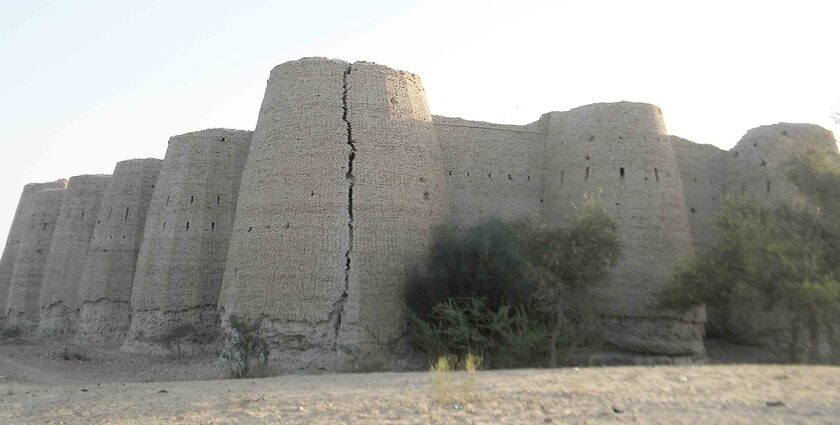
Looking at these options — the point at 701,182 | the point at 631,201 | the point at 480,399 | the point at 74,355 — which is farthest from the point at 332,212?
the point at 701,182

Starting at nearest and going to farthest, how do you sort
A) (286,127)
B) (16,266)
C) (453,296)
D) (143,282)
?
(453,296), (286,127), (143,282), (16,266)

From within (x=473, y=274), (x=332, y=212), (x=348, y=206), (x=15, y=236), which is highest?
Result: (x=15, y=236)

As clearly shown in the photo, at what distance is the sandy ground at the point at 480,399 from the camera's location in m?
7.59

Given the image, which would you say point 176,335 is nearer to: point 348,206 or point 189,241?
point 189,241

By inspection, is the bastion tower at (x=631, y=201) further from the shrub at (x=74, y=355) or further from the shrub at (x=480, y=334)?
the shrub at (x=74, y=355)

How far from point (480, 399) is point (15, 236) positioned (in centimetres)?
2844

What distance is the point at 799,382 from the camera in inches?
367

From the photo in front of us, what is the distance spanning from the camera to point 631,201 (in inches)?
742

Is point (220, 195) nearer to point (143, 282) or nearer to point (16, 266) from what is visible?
point (143, 282)

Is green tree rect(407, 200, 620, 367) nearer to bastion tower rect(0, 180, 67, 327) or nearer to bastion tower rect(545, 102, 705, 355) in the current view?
bastion tower rect(545, 102, 705, 355)

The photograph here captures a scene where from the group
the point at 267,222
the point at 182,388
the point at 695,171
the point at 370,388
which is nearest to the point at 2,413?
the point at 182,388

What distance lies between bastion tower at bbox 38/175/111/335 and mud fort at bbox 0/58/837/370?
4.28 feet

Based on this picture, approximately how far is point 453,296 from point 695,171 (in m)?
9.22

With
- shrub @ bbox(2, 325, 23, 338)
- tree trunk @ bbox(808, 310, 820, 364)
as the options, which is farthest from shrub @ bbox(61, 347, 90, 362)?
tree trunk @ bbox(808, 310, 820, 364)
